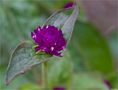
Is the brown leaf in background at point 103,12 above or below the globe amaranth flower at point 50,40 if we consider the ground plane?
above

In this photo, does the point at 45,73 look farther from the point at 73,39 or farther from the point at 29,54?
the point at 73,39

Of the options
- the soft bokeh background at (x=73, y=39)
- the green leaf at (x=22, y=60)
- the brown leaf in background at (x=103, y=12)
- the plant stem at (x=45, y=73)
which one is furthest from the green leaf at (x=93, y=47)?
the green leaf at (x=22, y=60)

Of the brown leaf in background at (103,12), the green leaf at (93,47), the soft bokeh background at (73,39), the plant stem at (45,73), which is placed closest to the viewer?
the plant stem at (45,73)

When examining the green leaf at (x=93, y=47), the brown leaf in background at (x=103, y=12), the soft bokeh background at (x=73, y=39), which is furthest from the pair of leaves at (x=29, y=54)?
the brown leaf in background at (x=103, y=12)

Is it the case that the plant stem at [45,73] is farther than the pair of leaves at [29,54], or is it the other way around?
the plant stem at [45,73]

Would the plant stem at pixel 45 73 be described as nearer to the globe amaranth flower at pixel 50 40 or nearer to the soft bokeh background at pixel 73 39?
the globe amaranth flower at pixel 50 40

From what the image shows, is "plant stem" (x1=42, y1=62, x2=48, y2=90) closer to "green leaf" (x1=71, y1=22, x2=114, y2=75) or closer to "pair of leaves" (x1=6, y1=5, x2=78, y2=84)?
"pair of leaves" (x1=6, y1=5, x2=78, y2=84)

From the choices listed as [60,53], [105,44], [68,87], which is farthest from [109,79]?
[60,53]

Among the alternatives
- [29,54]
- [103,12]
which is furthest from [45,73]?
[103,12]

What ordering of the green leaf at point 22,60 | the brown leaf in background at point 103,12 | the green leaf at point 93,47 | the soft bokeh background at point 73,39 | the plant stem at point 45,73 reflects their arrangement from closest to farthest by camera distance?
the green leaf at point 22,60, the plant stem at point 45,73, the soft bokeh background at point 73,39, the green leaf at point 93,47, the brown leaf in background at point 103,12

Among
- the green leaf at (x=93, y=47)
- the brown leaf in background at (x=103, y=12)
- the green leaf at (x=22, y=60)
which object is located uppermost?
the brown leaf in background at (x=103, y=12)
